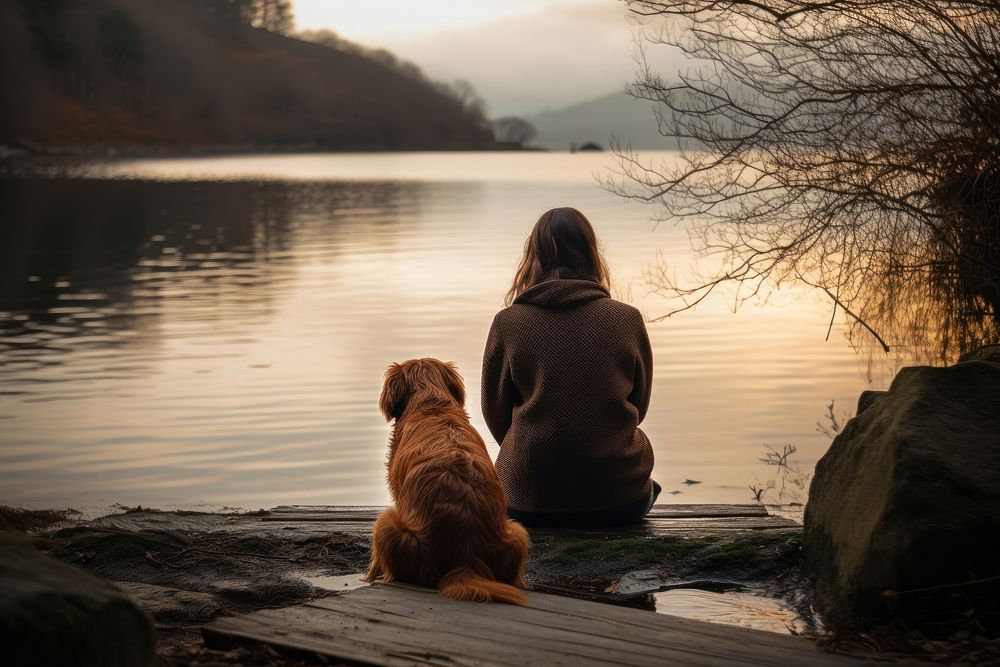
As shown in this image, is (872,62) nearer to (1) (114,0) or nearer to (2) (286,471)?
(2) (286,471)

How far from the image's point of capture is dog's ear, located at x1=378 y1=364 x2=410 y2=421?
5.20 m

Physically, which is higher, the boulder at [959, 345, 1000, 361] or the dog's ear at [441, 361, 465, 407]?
the boulder at [959, 345, 1000, 361]

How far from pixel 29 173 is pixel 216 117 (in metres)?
90.4

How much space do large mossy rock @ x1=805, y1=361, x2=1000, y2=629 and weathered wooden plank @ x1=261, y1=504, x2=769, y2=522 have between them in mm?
1741

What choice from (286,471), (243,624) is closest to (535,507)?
(243,624)

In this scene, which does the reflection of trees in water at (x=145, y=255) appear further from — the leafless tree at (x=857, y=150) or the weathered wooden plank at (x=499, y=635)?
the weathered wooden plank at (x=499, y=635)

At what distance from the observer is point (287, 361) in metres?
14.2

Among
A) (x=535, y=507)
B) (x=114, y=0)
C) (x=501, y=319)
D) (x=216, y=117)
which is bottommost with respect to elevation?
(x=535, y=507)

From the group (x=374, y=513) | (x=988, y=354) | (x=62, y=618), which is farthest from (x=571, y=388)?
(x=62, y=618)

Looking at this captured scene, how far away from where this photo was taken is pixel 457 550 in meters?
4.43

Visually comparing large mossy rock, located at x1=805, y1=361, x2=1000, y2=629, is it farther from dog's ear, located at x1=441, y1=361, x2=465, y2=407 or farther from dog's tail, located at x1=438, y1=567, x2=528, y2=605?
dog's ear, located at x1=441, y1=361, x2=465, y2=407

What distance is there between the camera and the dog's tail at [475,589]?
13.8 ft

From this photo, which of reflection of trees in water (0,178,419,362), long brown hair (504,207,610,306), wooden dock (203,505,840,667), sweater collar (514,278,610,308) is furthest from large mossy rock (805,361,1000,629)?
reflection of trees in water (0,178,419,362)

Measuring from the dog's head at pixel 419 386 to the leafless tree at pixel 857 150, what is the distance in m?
5.90
